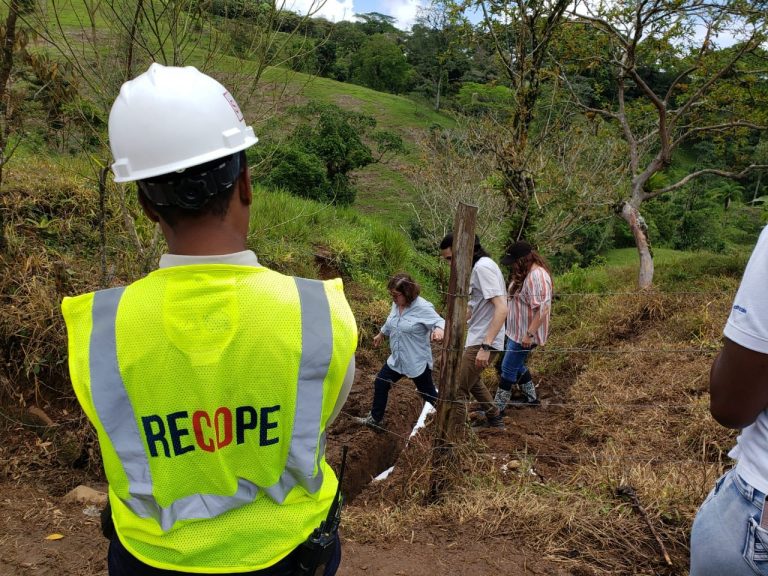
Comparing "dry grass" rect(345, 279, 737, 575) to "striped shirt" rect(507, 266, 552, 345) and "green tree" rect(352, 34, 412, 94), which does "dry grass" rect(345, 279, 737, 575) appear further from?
"green tree" rect(352, 34, 412, 94)

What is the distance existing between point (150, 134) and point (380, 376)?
155 inches

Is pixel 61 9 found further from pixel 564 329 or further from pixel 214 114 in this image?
pixel 564 329

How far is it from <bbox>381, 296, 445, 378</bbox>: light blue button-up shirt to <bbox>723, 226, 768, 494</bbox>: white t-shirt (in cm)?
330

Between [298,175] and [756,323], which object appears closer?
[756,323]

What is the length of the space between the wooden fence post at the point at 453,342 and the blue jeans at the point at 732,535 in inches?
83.5

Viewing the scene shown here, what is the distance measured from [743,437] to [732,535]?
0.76ft

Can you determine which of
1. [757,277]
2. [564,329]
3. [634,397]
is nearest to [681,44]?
[564,329]

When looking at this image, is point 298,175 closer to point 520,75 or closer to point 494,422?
point 520,75

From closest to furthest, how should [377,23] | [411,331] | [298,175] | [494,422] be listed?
1. [411,331]
2. [494,422]
3. [298,175]
4. [377,23]

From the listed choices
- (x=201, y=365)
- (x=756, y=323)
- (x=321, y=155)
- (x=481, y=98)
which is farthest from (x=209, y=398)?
(x=481, y=98)

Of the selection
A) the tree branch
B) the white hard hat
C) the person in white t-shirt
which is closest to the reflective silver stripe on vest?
the white hard hat

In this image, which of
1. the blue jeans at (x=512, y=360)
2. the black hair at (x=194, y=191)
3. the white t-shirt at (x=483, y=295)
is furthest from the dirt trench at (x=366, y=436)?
the black hair at (x=194, y=191)

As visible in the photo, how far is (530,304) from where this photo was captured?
481cm

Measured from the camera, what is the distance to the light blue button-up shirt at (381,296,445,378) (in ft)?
15.2
